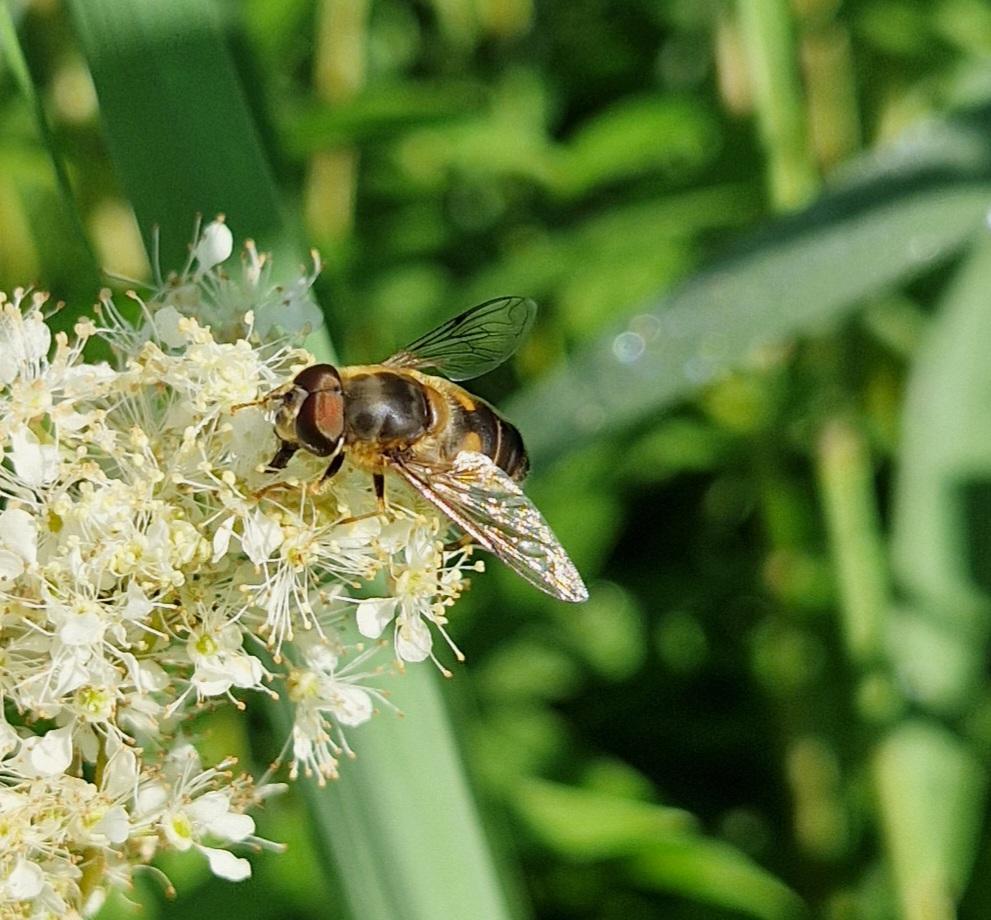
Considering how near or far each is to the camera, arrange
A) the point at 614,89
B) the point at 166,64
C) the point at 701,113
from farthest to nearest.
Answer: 1. the point at 614,89
2. the point at 701,113
3. the point at 166,64

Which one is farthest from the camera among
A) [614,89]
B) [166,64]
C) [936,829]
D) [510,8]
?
[614,89]

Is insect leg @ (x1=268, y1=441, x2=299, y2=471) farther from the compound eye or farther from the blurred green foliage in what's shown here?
the blurred green foliage

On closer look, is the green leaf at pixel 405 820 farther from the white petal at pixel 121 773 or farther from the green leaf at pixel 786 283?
the green leaf at pixel 786 283

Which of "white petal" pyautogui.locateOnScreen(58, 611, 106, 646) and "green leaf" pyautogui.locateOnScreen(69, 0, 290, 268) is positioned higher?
"green leaf" pyautogui.locateOnScreen(69, 0, 290, 268)

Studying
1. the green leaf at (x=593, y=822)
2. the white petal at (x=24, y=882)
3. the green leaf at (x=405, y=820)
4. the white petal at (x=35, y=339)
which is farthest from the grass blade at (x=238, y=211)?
the green leaf at (x=593, y=822)

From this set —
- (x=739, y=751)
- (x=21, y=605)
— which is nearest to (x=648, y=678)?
(x=739, y=751)

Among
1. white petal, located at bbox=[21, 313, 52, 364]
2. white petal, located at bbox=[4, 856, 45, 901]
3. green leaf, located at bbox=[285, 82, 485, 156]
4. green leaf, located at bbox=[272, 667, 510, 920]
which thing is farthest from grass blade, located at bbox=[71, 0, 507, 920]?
green leaf, located at bbox=[285, 82, 485, 156]

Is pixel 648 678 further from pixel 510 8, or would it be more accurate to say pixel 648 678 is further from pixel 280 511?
pixel 280 511

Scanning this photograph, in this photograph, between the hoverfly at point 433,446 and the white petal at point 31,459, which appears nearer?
the white petal at point 31,459
